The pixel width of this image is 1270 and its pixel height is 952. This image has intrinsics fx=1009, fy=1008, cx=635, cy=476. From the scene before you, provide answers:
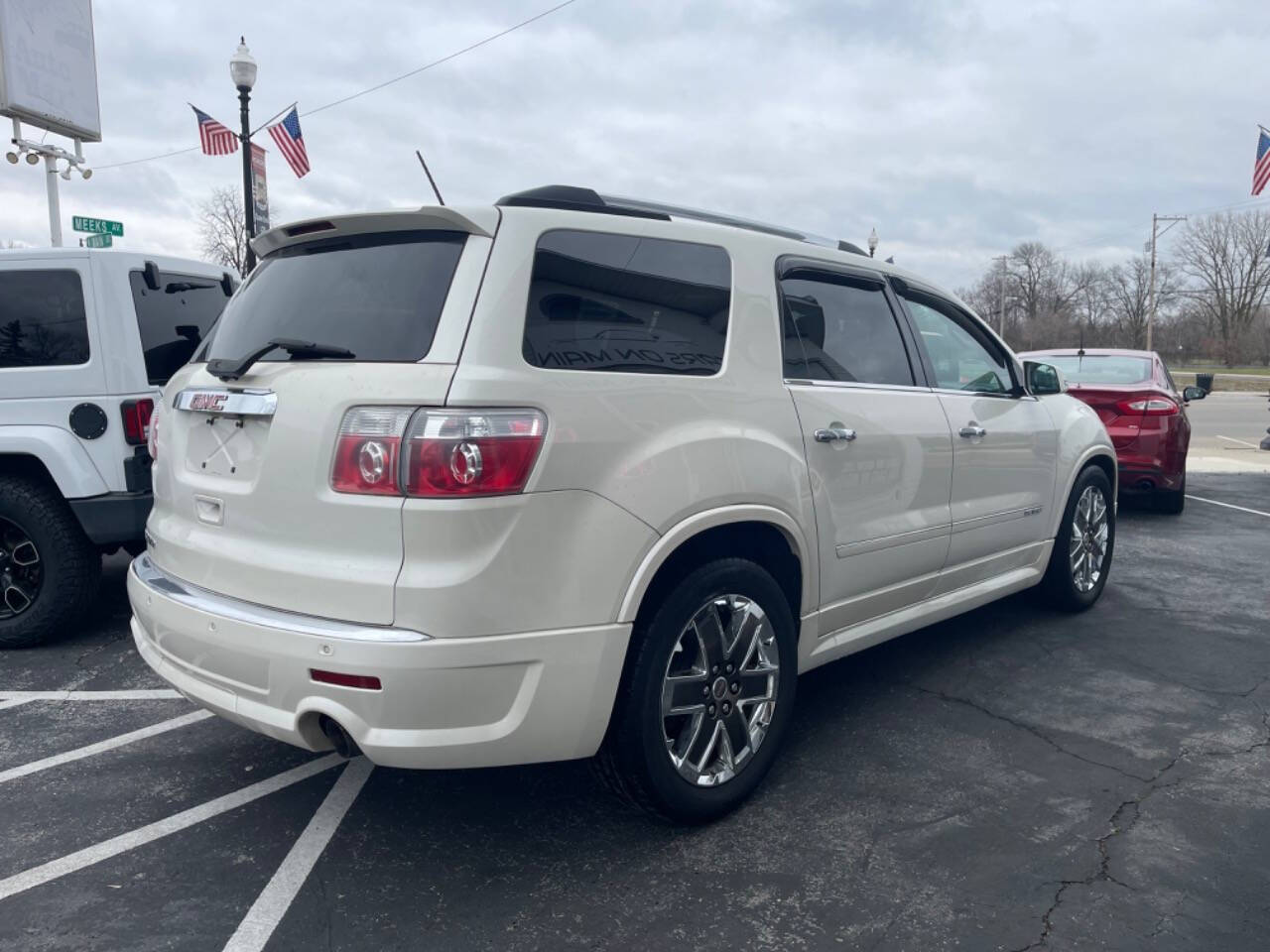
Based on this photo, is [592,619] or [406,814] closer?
[592,619]

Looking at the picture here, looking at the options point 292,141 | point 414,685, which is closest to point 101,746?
point 414,685

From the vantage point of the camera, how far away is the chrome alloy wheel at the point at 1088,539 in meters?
5.57

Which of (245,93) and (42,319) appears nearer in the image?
(42,319)

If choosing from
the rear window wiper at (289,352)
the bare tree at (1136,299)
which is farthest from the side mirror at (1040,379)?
the bare tree at (1136,299)

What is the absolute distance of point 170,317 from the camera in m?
5.45

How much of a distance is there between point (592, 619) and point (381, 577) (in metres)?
0.57

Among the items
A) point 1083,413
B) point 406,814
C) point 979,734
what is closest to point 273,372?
point 406,814

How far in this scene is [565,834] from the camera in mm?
3158

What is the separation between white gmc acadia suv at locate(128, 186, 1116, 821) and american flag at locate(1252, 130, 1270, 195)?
810 inches

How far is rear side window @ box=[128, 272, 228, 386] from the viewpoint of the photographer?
523 centimetres

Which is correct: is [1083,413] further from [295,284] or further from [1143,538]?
[295,284]

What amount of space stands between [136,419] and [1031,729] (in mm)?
4414

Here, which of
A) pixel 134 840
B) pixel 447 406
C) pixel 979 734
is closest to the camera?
pixel 447 406

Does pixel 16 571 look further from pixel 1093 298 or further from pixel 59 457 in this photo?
pixel 1093 298
